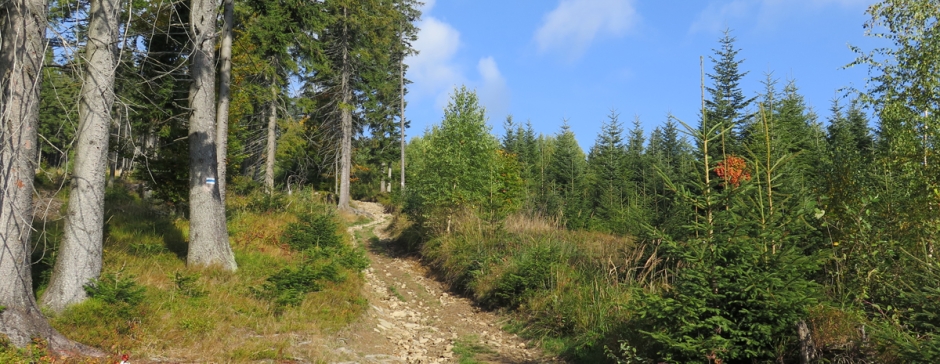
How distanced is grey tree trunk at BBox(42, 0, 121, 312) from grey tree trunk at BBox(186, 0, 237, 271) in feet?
8.26

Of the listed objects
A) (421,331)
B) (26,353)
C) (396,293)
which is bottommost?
(421,331)

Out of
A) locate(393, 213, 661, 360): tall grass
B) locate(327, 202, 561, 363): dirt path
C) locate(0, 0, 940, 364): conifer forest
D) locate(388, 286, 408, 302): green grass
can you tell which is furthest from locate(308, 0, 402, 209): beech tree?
locate(388, 286, 408, 302): green grass

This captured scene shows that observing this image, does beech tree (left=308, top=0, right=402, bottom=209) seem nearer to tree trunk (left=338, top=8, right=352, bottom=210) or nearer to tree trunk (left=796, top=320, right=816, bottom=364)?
tree trunk (left=338, top=8, right=352, bottom=210)

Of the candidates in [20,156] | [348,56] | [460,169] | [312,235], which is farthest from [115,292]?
[348,56]

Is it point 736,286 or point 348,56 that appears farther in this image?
point 348,56

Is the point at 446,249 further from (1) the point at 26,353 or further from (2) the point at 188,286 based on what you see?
(1) the point at 26,353

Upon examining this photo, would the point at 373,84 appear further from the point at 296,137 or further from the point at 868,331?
the point at 868,331

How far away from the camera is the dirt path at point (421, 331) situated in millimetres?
8227

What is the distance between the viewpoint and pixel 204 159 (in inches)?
385

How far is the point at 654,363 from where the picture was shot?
630 cm

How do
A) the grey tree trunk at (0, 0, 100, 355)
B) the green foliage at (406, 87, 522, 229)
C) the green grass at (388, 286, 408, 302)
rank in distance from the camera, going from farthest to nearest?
the green foliage at (406, 87, 522, 229)
the green grass at (388, 286, 408, 302)
the grey tree trunk at (0, 0, 100, 355)

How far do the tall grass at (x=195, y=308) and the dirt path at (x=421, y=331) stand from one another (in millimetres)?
458

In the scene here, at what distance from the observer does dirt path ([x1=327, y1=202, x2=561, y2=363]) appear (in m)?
8.23

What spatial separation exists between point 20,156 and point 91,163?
1.08 m
